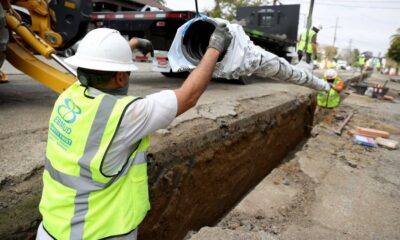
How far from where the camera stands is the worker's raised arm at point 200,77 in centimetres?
174

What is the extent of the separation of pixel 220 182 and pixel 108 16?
4586mm

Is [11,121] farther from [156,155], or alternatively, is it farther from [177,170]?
[177,170]

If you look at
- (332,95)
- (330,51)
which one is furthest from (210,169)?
(330,51)

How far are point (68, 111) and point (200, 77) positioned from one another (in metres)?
0.70

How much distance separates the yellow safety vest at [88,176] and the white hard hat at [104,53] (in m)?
0.15

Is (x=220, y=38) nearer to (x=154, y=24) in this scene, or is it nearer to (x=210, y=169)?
(x=210, y=169)

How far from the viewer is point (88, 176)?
1608mm

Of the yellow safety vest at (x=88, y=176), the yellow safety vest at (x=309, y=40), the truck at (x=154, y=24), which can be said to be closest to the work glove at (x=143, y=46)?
the yellow safety vest at (x=88, y=176)

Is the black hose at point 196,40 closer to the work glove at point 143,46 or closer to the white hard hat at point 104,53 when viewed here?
the work glove at point 143,46

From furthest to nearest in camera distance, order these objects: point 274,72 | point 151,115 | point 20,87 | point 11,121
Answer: point 20,87 < point 11,121 < point 274,72 < point 151,115

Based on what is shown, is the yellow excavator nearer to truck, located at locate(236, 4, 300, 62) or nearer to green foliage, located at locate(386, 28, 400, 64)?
truck, located at locate(236, 4, 300, 62)

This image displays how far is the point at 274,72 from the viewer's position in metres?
2.80

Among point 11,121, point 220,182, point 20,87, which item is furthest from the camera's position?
point 20,87

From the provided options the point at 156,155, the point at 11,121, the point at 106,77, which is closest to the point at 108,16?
the point at 11,121
